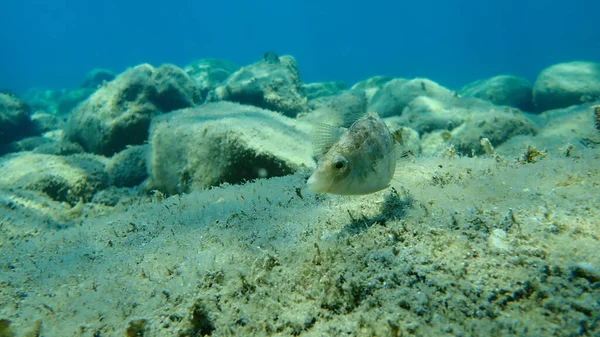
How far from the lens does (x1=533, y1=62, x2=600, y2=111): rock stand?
11.6 m

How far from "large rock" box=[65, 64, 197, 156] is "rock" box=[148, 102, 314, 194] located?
1834 mm

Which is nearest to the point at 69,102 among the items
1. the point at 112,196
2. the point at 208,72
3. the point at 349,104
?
the point at 208,72

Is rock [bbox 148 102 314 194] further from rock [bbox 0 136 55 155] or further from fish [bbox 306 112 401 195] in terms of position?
rock [bbox 0 136 55 155]

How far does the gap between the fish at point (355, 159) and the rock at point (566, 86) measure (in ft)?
41.7

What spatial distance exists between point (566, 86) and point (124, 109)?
47.1 feet

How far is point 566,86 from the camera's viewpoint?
1189 centimetres

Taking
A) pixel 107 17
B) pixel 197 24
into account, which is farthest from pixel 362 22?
pixel 107 17

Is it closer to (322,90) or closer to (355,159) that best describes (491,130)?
(355,159)

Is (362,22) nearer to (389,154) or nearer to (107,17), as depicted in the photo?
(107,17)

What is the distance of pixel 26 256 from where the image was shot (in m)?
3.10

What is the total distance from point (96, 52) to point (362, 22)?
375 ft

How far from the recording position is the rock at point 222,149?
17.0ft

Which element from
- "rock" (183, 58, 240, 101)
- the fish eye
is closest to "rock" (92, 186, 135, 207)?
the fish eye

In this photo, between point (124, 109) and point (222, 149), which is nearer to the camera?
point (222, 149)
